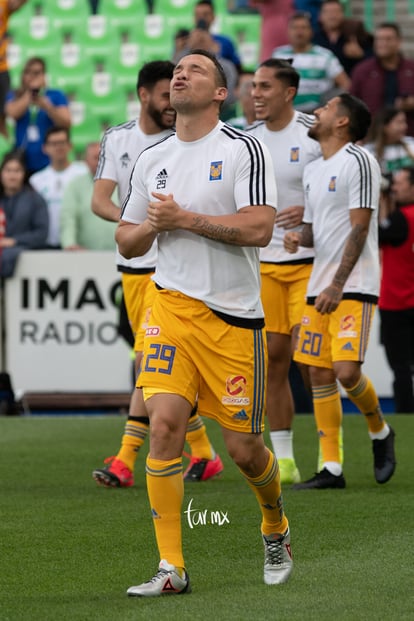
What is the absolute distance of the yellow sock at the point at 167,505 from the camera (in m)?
5.18

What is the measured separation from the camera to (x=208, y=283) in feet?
17.8

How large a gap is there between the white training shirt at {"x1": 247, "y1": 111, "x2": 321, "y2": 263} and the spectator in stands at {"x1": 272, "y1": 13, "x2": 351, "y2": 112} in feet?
20.8

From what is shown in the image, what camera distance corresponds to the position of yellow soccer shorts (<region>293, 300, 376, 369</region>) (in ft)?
26.0

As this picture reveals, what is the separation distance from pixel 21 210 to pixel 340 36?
495 centimetres

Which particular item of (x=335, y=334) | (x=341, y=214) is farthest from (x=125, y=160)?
(x=335, y=334)

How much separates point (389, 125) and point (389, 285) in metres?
1.84

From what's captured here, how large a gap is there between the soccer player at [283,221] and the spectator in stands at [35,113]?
8.89m

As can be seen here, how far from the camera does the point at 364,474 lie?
891 centimetres

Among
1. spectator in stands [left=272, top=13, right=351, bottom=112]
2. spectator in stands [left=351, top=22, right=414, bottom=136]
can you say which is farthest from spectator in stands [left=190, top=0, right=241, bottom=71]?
spectator in stands [left=351, top=22, right=414, bottom=136]

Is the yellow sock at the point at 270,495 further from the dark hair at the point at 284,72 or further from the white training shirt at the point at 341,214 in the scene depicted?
the dark hair at the point at 284,72

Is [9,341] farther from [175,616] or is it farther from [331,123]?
[175,616]

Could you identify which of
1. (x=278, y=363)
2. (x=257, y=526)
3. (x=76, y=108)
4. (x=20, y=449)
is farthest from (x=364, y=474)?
(x=76, y=108)

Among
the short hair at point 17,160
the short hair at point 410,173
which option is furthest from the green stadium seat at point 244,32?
the short hair at point 410,173

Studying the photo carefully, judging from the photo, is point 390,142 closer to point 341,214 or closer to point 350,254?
point 341,214
